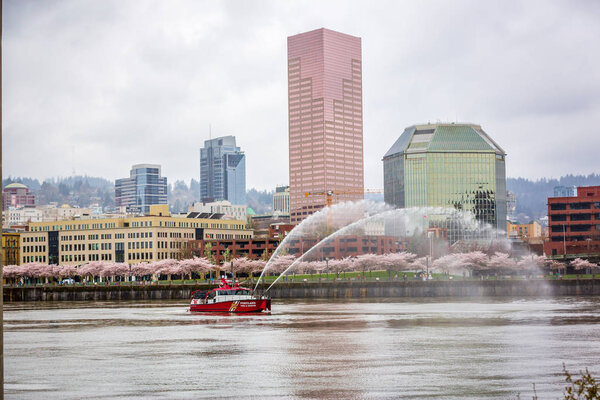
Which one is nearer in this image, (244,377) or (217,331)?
(244,377)

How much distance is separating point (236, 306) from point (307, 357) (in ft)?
221

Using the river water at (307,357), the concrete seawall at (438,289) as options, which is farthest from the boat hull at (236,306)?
the concrete seawall at (438,289)

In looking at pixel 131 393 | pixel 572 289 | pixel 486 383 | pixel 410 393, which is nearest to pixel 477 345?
pixel 486 383

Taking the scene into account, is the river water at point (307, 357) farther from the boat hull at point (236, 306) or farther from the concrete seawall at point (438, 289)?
the concrete seawall at point (438, 289)

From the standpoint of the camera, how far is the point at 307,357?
200 feet

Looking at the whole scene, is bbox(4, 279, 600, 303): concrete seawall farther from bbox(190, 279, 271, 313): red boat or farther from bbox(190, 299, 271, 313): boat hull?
bbox(190, 299, 271, 313): boat hull

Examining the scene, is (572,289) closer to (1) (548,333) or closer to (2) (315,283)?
(2) (315,283)

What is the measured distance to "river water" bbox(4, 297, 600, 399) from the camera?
151 ft

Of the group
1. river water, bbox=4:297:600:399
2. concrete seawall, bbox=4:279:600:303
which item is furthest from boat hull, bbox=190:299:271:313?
concrete seawall, bbox=4:279:600:303

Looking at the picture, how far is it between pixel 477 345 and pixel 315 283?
130714 mm

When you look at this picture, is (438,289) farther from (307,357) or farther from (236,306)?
(307,357)

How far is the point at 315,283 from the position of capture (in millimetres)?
198875

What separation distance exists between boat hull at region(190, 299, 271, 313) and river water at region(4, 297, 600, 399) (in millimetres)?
19876

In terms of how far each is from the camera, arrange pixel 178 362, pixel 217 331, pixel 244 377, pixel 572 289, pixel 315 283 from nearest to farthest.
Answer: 1. pixel 244 377
2. pixel 178 362
3. pixel 217 331
4. pixel 572 289
5. pixel 315 283
